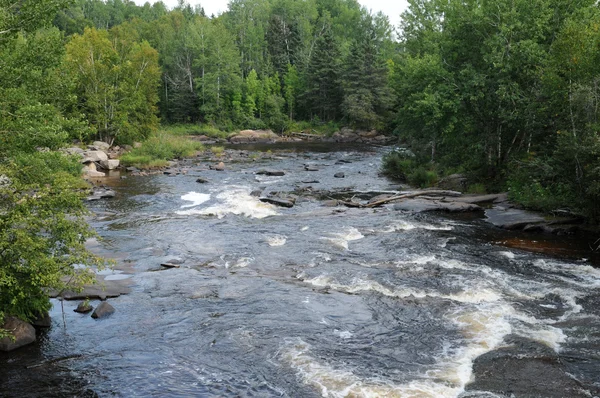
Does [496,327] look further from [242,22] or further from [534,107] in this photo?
[242,22]

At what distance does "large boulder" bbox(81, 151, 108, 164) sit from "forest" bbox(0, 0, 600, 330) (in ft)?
17.9

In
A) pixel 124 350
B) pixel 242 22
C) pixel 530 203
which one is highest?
pixel 242 22

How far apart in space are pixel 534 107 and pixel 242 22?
87356 mm

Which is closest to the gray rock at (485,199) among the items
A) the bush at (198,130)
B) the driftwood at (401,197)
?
the driftwood at (401,197)

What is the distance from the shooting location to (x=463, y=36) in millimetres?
32219

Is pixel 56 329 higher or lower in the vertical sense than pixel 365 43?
lower

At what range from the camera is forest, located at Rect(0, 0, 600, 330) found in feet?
45.8

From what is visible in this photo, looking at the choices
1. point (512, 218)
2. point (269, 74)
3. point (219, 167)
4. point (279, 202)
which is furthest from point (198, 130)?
point (512, 218)

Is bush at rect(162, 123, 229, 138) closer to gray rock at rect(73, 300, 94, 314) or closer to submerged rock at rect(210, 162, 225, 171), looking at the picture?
submerged rock at rect(210, 162, 225, 171)

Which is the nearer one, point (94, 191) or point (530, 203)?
point (530, 203)

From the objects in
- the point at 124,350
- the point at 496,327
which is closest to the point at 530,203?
the point at 496,327

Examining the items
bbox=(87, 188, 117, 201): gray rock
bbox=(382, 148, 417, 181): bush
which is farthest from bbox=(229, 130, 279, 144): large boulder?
bbox=(87, 188, 117, 201): gray rock

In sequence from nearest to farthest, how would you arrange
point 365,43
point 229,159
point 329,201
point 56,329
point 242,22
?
1. point 56,329
2. point 329,201
3. point 229,159
4. point 365,43
5. point 242,22

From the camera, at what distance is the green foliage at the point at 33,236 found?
1241 centimetres
